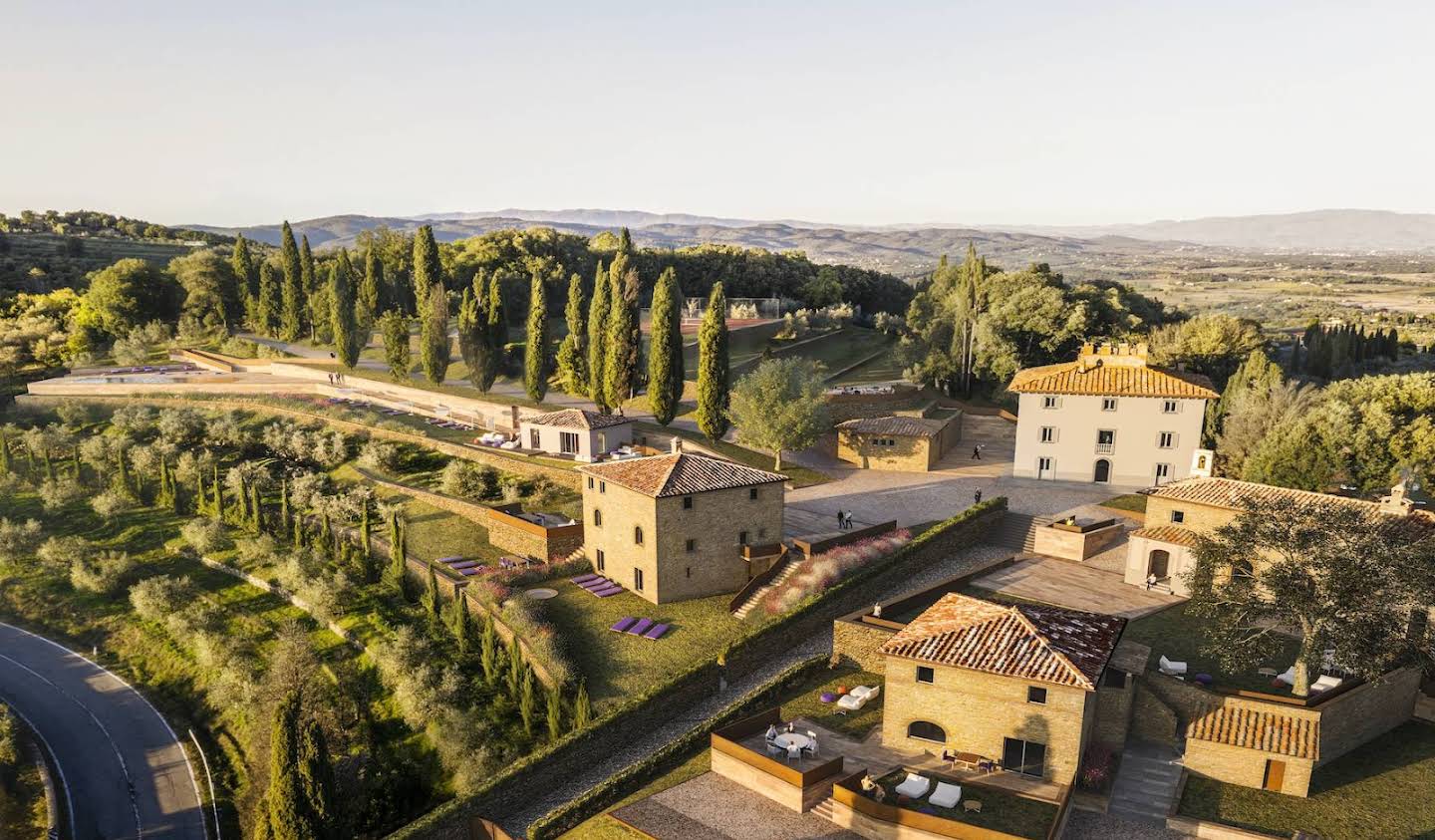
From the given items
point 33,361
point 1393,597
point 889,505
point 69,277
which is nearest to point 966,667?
point 1393,597

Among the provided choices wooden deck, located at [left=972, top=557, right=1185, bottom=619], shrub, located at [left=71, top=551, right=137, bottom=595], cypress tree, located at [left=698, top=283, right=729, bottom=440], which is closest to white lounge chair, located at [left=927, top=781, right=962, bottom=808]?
wooden deck, located at [left=972, top=557, right=1185, bottom=619]

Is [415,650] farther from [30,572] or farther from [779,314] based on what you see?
[779,314]

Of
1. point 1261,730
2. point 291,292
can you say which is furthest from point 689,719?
point 291,292

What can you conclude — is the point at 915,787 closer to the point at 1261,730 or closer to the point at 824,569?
the point at 1261,730

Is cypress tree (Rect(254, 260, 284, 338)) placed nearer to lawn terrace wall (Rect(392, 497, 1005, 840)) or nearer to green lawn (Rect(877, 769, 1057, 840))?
lawn terrace wall (Rect(392, 497, 1005, 840))

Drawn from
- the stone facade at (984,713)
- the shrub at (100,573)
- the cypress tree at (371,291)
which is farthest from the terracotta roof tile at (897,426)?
the cypress tree at (371,291)

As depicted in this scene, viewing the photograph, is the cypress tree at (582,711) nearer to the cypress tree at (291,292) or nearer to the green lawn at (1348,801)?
the green lawn at (1348,801)
